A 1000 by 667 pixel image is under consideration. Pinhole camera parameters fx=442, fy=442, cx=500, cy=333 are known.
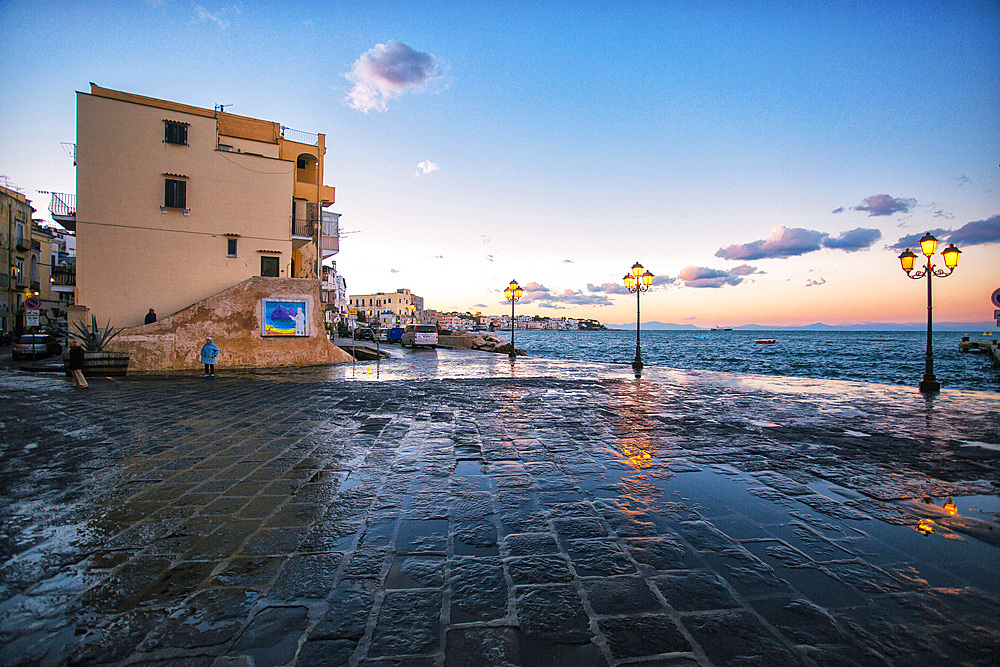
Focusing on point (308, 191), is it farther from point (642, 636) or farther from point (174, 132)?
Result: point (642, 636)

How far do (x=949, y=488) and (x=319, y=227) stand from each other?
3077cm

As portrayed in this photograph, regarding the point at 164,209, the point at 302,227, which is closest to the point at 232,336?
the point at 164,209

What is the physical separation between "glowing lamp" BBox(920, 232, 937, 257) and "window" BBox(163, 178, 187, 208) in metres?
27.3

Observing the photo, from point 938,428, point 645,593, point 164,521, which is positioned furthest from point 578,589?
point 938,428

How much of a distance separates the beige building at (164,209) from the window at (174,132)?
39 mm

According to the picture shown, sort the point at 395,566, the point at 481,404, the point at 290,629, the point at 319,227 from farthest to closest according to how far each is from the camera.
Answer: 1. the point at 319,227
2. the point at 481,404
3. the point at 395,566
4. the point at 290,629

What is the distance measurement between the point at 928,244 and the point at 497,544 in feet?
49.3

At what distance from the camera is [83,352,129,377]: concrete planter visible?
1502 centimetres

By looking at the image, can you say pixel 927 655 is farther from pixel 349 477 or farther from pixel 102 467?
pixel 102 467

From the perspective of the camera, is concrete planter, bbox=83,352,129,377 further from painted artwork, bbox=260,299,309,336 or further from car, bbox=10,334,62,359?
car, bbox=10,334,62,359

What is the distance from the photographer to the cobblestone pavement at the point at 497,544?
2.28 metres

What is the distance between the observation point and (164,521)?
370 centimetres

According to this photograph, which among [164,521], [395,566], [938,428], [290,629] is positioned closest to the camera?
[290,629]

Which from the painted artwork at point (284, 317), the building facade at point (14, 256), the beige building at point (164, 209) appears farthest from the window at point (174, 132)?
the building facade at point (14, 256)
